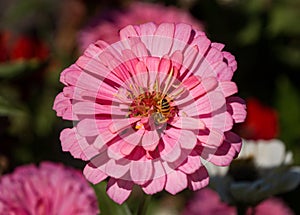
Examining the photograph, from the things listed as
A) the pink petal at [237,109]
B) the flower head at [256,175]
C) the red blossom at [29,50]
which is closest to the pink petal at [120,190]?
the pink petal at [237,109]

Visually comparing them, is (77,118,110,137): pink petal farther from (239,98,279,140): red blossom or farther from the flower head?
(239,98,279,140): red blossom

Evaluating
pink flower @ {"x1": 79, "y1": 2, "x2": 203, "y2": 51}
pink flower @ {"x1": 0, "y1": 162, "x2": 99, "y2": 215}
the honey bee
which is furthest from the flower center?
pink flower @ {"x1": 79, "y1": 2, "x2": 203, "y2": 51}

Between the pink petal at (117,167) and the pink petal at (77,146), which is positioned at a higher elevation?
the pink petal at (77,146)

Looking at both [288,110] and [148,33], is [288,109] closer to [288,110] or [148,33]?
[288,110]

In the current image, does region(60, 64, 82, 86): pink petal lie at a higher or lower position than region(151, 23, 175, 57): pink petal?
lower

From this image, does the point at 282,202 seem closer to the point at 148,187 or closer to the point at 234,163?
the point at 234,163

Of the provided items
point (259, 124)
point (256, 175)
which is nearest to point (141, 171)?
point (256, 175)

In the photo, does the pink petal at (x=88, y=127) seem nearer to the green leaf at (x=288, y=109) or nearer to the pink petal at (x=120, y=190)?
the pink petal at (x=120, y=190)
